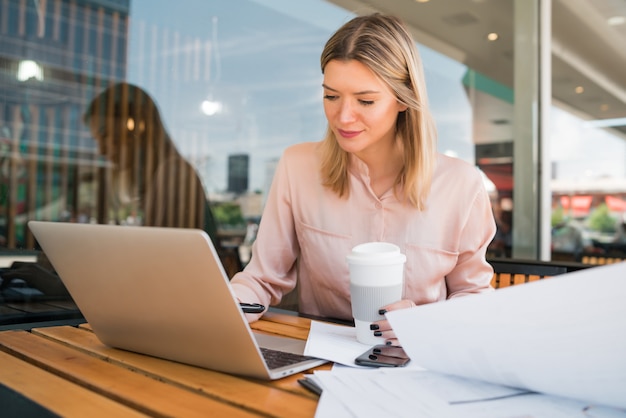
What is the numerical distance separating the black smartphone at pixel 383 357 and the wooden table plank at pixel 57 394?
31 cm

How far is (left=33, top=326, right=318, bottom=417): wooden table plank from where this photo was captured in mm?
630

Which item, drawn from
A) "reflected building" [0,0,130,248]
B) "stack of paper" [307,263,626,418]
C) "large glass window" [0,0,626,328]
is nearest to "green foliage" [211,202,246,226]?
"large glass window" [0,0,626,328]

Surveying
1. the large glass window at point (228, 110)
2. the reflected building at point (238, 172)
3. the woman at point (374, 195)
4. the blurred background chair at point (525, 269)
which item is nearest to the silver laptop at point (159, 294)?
the woman at point (374, 195)

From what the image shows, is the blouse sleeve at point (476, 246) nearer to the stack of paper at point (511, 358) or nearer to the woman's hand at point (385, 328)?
the woman's hand at point (385, 328)

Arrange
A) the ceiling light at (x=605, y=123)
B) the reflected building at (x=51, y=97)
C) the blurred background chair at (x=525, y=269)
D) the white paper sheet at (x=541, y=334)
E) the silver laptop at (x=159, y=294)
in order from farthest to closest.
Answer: the ceiling light at (x=605, y=123) < the reflected building at (x=51, y=97) < the blurred background chair at (x=525, y=269) < the silver laptop at (x=159, y=294) < the white paper sheet at (x=541, y=334)

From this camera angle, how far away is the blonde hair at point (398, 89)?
129 centimetres

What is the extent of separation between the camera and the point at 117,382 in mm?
720

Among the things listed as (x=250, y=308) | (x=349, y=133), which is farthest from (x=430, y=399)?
(x=349, y=133)

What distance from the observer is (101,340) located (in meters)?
0.92

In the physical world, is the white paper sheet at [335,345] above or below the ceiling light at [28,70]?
below

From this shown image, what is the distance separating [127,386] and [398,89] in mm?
904

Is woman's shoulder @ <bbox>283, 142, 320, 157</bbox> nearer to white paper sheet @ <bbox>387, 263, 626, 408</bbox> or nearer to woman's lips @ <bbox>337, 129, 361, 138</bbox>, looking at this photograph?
woman's lips @ <bbox>337, 129, 361, 138</bbox>

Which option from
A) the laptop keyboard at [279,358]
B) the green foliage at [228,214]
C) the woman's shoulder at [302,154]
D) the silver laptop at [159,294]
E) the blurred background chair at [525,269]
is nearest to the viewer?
the silver laptop at [159,294]

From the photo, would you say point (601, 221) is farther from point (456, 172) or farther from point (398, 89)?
point (398, 89)
